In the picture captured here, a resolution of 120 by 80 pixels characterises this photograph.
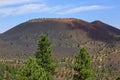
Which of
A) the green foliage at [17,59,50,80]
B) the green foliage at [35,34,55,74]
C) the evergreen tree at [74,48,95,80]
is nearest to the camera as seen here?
the green foliage at [17,59,50,80]

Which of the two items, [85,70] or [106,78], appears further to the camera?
[106,78]

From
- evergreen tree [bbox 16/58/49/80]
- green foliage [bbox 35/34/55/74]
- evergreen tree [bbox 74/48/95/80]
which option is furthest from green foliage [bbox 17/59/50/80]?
green foliage [bbox 35/34/55/74]

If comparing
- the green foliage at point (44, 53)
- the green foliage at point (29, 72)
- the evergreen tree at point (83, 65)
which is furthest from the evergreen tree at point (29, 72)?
the green foliage at point (44, 53)

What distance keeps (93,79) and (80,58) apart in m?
3.96

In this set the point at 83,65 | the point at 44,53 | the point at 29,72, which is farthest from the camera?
the point at 44,53

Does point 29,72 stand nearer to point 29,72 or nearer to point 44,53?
point 29,72

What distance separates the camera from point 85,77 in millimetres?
62719

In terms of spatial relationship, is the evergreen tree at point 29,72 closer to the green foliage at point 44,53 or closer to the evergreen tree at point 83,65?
the evergreen tree at point 83,65

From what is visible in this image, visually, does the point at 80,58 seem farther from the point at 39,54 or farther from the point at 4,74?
the point at 4,74

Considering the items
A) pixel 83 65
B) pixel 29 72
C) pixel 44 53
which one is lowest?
pixel 83 65

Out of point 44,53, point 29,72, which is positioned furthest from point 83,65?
point 29,72

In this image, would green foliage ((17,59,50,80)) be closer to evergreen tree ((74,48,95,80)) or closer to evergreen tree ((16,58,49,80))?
evergreen tree ((16,58,49,80))

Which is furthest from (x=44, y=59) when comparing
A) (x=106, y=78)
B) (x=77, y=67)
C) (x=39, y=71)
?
(x=106, y=78)

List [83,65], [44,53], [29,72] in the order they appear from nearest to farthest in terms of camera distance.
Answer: [29,72], [83,65], [44,53]
